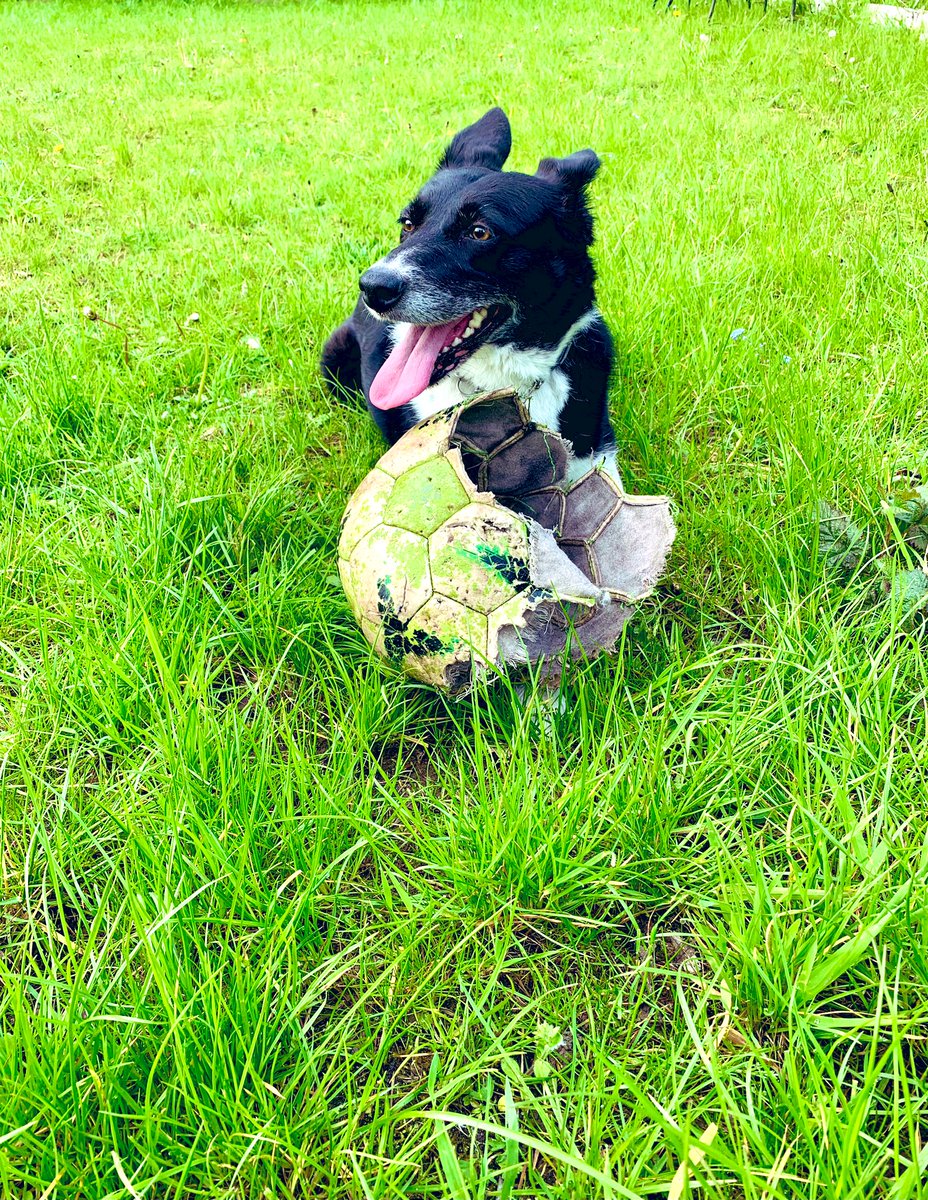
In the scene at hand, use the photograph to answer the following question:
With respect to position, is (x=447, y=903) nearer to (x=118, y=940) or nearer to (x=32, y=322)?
(x=118, y=940)

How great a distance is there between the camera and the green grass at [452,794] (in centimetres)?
121

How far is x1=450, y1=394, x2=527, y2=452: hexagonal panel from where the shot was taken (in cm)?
198

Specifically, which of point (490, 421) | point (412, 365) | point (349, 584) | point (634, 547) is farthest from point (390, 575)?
point (412, 365)

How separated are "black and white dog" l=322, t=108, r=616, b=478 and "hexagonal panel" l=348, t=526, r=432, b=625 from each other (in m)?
0.59

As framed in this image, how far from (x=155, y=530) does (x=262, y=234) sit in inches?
108

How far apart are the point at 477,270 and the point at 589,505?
0.79 m

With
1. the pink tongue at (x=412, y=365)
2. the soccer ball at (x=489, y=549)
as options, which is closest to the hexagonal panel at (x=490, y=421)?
the soccer ball at (x=489, y=549)

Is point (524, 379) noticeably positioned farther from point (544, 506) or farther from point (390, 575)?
point (390, 575)

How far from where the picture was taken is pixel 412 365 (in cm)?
242

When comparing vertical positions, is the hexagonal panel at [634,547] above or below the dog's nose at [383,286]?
below

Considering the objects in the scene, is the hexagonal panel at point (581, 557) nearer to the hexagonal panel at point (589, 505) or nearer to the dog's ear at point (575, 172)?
the hexagonal panel at point (589, 505)

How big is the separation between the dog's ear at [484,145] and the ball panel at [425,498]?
1.39 m

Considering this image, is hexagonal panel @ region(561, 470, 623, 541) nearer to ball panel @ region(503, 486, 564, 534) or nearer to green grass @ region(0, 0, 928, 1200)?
ball panel @ region(503, 486, 564, 534)

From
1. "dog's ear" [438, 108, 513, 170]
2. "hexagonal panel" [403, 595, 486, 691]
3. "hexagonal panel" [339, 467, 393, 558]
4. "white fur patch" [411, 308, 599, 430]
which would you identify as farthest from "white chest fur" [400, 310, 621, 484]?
"hexagonal panel" [403, 595, 486, 691]
